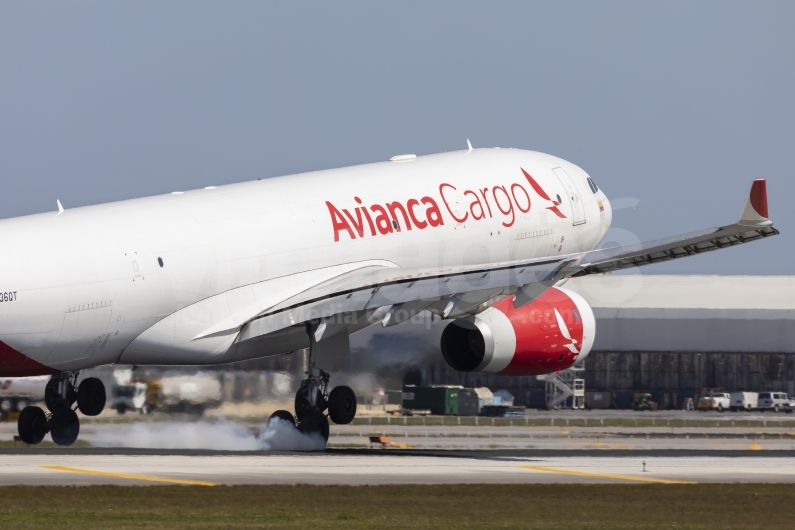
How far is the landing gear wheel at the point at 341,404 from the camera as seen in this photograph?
37844 millimetres

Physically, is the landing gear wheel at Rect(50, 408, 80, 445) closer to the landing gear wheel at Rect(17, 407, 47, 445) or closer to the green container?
the landing gear wheel at Rect(17, 407, 47, 445)

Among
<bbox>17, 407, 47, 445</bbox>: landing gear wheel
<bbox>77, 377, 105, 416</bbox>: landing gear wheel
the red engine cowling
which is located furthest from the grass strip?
<bbox>77, 377, 105, 416</bbox>: landing gear wheel

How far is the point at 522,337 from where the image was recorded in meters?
38.4

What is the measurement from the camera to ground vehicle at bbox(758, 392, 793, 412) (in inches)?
2768

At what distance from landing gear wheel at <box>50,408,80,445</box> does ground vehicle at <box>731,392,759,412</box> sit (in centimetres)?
4088

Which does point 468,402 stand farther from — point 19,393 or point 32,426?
point 32,426

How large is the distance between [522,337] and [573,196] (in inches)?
332

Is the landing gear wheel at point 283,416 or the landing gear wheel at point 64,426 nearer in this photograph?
the landing gear wheel at point 64,426

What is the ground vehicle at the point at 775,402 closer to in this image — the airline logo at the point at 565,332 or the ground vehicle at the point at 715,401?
the ground vehicle at the point at 715,401

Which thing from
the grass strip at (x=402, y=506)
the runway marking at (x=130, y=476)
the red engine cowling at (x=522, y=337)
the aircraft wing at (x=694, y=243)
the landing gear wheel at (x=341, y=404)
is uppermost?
the aircraft wing at (x=694, y=243)

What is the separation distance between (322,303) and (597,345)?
3952cm

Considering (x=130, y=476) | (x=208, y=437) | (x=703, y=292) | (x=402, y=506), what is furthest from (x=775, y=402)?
(x=402, y=506)

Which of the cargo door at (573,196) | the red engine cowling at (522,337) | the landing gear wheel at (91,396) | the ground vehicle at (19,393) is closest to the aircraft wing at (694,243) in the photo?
the red engine cowling at (522,337)

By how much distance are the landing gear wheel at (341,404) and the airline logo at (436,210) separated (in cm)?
389
